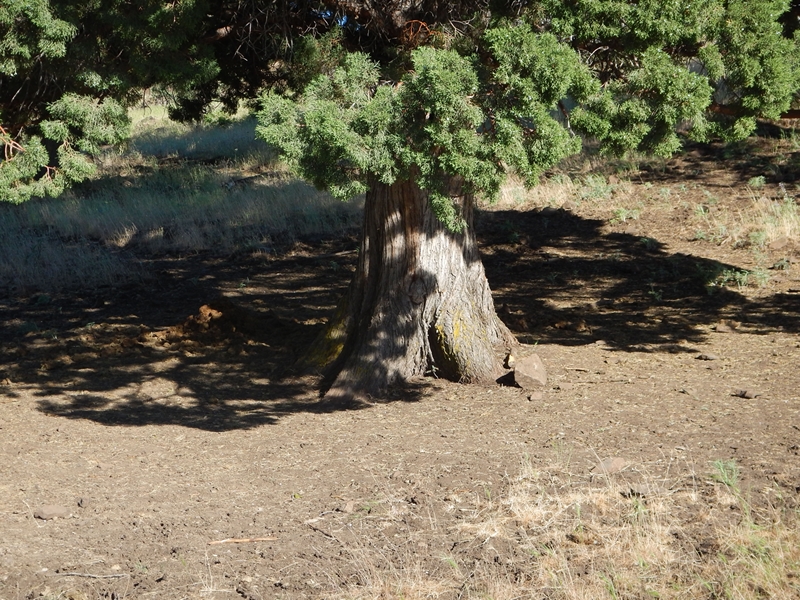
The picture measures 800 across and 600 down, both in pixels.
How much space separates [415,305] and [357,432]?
1396 millimetres

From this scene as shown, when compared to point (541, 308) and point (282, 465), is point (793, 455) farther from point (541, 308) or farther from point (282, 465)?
point (541, 308)

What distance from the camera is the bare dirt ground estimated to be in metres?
4.61

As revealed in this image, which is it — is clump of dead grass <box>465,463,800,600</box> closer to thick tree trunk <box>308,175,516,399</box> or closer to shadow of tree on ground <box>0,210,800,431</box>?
thick tree trunk <box>308,175,516,399</box>

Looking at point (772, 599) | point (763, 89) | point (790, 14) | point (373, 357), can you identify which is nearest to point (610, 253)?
point (790, 14)

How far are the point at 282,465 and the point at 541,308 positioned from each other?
4540mm

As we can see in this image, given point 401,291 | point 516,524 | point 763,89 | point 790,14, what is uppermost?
point 790,14

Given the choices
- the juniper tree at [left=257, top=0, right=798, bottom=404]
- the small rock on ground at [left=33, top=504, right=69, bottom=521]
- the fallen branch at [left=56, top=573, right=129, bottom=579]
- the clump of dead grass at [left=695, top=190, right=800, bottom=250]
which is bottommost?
the fallen branch at [left=56, top=573, right=129, bottom=579]

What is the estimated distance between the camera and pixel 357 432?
6.69 metres

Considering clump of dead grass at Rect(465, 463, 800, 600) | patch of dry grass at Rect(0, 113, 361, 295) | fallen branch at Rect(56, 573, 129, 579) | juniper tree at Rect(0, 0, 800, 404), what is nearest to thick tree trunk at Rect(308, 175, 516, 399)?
juniper tree at Rect(0, 0, 800, 404)

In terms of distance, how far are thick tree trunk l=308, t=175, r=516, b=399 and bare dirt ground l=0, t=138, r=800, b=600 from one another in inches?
11.0

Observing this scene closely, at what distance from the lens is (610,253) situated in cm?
1165

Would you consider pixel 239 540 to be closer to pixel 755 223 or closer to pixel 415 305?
pixel 415 305

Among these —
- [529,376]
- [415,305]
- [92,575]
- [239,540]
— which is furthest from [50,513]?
[529,376]

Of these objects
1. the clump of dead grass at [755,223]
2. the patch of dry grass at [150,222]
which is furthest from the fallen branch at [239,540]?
the clump of dead grass at [755,223]
